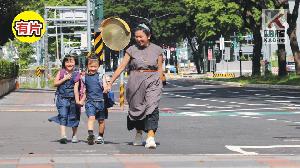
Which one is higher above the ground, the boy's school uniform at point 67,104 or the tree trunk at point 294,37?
the tree trunk at point 294,37

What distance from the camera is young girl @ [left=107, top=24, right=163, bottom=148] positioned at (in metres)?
12.5

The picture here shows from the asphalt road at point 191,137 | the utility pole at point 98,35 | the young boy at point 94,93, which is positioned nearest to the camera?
the asphalt road at point 191,137

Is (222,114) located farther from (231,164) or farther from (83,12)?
(83,12)

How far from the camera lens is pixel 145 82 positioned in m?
12.5

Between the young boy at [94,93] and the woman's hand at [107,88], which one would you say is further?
the young boy at [94,93]

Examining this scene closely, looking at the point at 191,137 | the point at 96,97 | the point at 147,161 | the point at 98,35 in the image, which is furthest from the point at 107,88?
the point at 98,35

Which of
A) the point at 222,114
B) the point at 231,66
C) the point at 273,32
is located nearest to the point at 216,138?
the point at 222,114

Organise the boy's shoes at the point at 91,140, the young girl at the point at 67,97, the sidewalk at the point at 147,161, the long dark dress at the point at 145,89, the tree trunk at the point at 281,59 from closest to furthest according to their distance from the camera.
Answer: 1. the sidewalk at the point at 147,161
2. the long dark dress at the point at 145,89
3. the boy's shoes at the point at 91,140
4. the young girl at the point at 67,97
5. the tree trunk at the point at 281,59

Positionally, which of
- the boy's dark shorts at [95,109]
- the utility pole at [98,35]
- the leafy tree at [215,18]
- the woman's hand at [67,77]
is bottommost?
the boy's dark shorts at [95,109]

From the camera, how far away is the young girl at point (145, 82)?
12.5 metres

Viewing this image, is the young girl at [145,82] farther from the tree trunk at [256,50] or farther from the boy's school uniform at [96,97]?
the tree trunk at [256,50]

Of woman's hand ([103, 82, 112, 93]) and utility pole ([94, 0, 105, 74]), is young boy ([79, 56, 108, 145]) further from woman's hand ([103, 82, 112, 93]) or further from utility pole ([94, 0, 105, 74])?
utility pole ([94, 0, 105, 74])

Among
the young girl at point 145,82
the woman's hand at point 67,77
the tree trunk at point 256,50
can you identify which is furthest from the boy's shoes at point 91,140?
the tree trunk at point 256,50

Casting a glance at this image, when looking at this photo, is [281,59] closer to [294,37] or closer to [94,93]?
[294,37]
